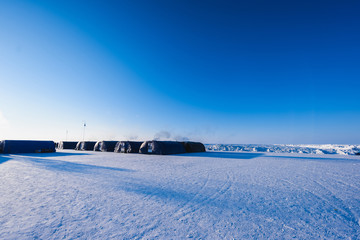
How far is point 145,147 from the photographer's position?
83.6ft

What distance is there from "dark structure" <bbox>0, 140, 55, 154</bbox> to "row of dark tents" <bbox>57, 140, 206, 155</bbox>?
775 cm

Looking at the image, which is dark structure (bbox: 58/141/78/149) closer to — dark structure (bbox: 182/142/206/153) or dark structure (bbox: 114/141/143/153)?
dark structure (bbox: 114/141/143/153)

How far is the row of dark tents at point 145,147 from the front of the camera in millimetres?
24750

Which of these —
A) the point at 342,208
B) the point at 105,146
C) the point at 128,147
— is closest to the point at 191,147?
the point at 128,147

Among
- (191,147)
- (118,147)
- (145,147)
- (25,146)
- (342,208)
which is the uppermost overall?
(25,146)

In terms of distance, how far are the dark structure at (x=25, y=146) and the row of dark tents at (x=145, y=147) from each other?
775 centimetres


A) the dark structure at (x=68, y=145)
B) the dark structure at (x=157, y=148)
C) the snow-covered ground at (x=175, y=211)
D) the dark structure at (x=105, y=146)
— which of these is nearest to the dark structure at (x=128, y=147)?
the dark structure at (x=157, y=148)

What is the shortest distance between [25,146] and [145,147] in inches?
718

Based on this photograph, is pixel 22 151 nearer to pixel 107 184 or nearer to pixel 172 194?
pixel 107 184

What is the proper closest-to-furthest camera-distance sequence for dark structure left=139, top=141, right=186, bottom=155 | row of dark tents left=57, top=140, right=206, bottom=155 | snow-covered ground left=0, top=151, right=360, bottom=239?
1. snow-covered ground left=0, top=151, right=360, bottom=239
2. dark structure left=139, top=141, right=186, bottom=155
3. row of dark tents left=57, top=140, right=206, bottom=155

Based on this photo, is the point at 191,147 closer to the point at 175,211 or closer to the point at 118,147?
the point at 118,147

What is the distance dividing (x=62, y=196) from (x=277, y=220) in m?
6.30

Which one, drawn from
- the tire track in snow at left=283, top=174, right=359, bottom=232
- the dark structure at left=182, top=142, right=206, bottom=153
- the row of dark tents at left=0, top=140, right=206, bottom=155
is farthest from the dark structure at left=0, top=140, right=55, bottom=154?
the tire track in snow at left=283, top=174, right=359, bottom=232

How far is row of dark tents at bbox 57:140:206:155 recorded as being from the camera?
24.8 meters
